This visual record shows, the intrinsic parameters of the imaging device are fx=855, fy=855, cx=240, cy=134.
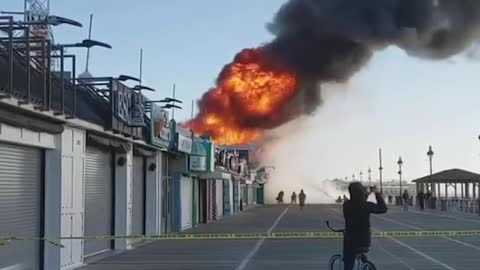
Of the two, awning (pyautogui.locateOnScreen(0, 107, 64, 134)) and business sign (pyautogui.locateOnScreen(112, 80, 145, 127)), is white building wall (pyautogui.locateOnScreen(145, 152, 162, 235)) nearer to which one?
business sign (pyautogui.locateOnScreen(112, 80, 145, 127))

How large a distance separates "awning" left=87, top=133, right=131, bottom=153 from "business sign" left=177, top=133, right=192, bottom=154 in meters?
8.78

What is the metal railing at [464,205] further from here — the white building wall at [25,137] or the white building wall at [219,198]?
the white building wall at [25,137]

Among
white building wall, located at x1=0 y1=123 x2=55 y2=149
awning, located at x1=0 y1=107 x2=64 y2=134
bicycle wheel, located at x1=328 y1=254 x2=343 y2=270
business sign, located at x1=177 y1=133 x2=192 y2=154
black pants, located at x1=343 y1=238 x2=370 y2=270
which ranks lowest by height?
bicycle wheel, located at x1=328 y1=254 x2=343 y2=270

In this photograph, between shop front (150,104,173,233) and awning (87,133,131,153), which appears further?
shop front (150,104,173,233)

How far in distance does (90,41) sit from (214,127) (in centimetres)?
4644

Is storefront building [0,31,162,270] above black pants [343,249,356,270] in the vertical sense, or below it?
above

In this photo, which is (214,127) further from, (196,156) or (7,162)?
(7,162)

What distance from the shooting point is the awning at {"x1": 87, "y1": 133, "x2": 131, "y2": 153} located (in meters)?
21.8

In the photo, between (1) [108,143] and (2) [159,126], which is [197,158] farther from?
(1) [108,143]

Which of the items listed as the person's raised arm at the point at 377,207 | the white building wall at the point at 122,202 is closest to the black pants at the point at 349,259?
the person's raised arm at the point at 377,207

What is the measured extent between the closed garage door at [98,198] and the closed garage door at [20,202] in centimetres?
379

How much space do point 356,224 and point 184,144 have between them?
77.5 feet

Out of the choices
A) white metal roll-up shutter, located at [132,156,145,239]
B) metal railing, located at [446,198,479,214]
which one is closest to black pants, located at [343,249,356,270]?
white metal roll-up shutter, located at [132,156,145,239]

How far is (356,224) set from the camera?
41.9ft
